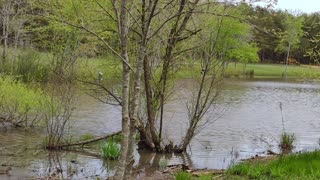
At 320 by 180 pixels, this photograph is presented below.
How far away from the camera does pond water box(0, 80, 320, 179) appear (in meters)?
10.8

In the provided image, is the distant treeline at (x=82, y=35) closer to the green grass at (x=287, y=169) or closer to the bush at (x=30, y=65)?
the bush at (x=30, y=65)

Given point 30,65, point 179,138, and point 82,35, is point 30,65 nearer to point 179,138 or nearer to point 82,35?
point 179,138

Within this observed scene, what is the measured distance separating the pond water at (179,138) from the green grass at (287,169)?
2699mm

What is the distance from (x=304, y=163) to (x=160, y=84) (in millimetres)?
4712

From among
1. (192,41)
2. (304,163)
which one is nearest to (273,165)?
(304,163)

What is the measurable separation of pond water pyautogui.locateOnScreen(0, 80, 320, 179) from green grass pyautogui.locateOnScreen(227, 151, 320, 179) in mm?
2699

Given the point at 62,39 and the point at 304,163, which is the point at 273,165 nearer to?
the point at 304,163

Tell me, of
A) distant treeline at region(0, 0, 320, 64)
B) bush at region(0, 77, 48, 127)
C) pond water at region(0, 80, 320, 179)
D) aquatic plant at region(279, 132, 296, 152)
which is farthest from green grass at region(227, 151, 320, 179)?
bush at region(0, 77, 48, 127)

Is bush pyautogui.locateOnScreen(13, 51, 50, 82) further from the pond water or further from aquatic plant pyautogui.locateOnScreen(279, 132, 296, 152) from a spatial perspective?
aquatic plant pyautogui.locateOnScreen(279, 132, 296, 152)

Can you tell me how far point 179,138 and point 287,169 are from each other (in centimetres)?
688

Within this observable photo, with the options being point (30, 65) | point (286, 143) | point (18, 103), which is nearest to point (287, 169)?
point (286, 143)

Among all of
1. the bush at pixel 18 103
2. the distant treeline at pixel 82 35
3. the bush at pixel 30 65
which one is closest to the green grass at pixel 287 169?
the distant treeline at pixel 82 35

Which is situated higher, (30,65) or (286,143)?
(30,65)

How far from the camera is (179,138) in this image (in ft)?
48.4
